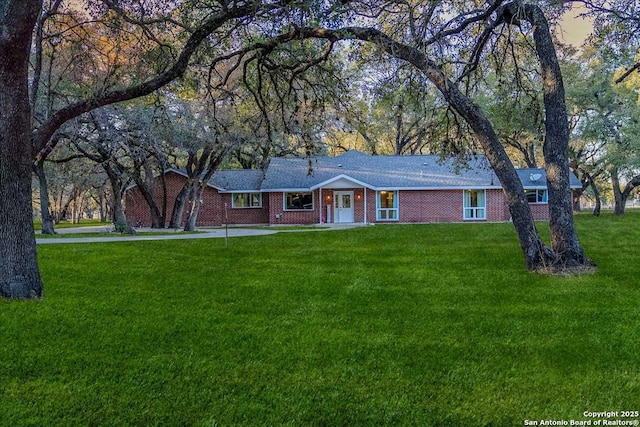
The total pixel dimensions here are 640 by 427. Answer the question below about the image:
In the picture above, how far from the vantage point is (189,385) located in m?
3.30

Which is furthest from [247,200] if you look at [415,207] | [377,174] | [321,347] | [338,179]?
[321,347]

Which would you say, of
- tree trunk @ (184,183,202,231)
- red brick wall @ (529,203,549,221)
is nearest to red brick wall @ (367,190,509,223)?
red brick wall @ (529,203,549,221)

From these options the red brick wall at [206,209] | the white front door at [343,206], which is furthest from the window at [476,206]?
the red brick wall at [206,209]

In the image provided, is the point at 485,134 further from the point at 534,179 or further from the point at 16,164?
the point at 534,179

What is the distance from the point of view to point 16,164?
17.7ft

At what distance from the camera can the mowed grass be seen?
9.78 feet

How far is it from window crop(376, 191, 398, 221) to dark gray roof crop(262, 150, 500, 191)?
598mm

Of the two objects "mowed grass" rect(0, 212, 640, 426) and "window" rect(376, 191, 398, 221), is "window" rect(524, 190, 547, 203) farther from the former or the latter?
"mowed grass" rect(0, 212, 640, 426)

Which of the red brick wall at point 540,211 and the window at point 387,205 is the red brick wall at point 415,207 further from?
the window at point 387,205

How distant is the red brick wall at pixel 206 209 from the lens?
80.7 ft

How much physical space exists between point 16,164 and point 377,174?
20.4 m

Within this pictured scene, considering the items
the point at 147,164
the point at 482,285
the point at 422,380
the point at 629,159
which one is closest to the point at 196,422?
the point at 422,380

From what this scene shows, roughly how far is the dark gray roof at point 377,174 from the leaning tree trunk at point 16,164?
57.2ft

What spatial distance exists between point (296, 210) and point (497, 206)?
10792mm
